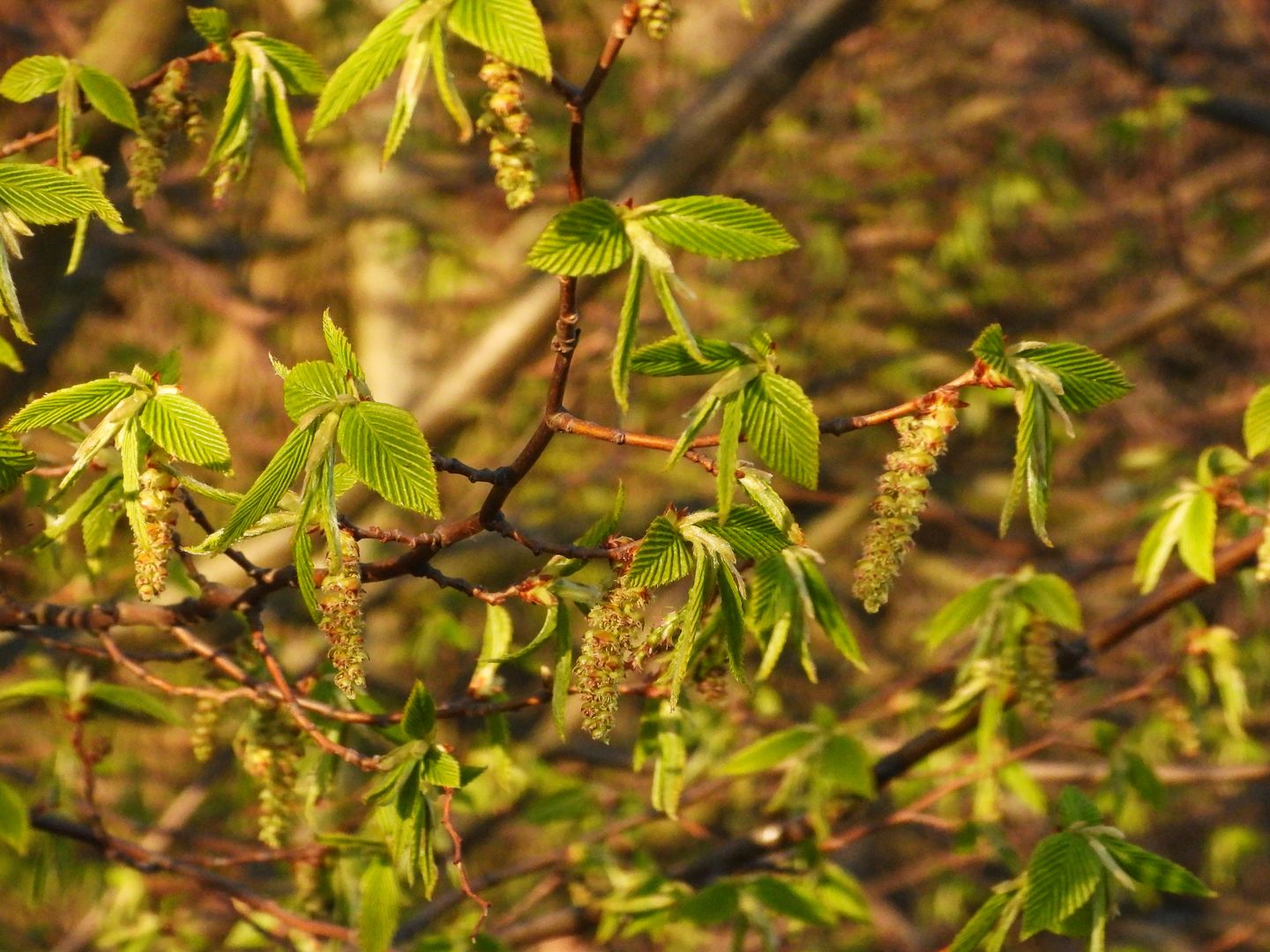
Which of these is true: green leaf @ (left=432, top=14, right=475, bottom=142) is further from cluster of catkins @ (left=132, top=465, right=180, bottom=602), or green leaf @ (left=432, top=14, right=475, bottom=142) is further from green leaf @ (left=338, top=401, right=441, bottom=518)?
cluster of catkins @ (left=132, top=465, right=180, bottom=602)

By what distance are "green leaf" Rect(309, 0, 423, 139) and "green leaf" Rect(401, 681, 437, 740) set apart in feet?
2.13

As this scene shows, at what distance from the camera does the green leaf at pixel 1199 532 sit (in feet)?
6.72

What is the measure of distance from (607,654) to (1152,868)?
0.85 meters

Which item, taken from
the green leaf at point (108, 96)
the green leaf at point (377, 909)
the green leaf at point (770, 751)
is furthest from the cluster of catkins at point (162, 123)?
the green leaf at point (770, 751)

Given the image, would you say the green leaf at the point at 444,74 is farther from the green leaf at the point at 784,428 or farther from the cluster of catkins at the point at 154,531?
the cluster of catkins at the point at 154,531

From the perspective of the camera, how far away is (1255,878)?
29.0ft

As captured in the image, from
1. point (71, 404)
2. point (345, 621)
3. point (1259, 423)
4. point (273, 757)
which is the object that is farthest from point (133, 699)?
point (1259, 423)

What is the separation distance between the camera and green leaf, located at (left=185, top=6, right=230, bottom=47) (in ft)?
5.29

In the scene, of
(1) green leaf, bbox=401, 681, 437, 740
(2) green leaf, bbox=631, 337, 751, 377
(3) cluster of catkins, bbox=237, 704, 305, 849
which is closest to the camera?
(2) green leaf, bbox=631, 337, 751, 377

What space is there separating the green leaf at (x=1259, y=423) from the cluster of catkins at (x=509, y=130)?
0.98m

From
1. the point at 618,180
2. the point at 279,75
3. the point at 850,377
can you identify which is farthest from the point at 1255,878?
the point at 279,75

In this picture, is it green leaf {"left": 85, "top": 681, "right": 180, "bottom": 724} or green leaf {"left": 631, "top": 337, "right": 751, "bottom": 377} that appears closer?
green leaf {"left": 631, "top": 337, "right": 751, "bottom": 377}

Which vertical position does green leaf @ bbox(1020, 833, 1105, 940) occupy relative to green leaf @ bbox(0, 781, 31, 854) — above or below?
above

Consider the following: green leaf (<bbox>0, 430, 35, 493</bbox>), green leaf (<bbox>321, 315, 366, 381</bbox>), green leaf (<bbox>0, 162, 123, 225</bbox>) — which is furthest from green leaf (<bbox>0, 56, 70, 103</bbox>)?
green leaf (<bbox>321, 315, 366, 381</bbox>)
